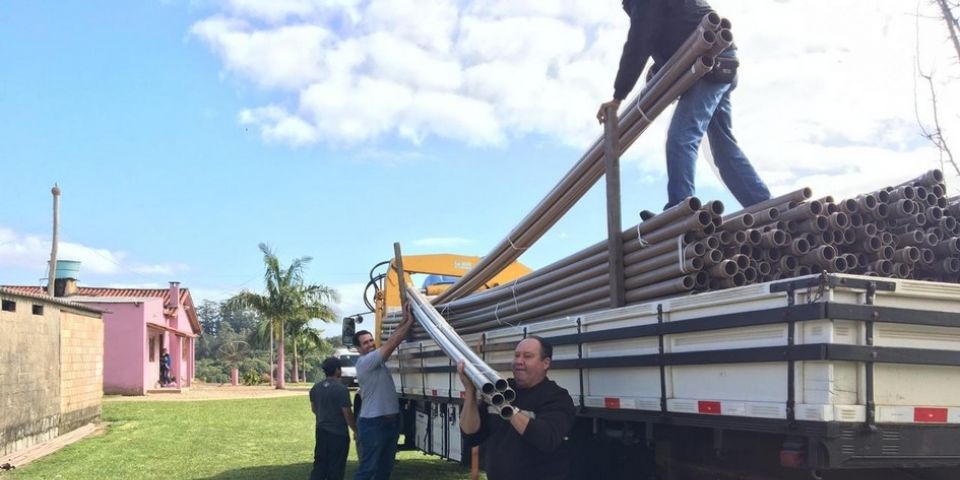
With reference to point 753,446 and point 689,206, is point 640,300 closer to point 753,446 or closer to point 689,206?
point 689,206

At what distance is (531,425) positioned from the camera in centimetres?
409

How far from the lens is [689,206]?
429cm

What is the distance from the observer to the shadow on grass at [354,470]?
35.2 feet

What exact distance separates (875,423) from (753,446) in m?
0.66

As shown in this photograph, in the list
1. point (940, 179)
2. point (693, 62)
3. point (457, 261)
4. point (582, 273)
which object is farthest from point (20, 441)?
point (940, 179)

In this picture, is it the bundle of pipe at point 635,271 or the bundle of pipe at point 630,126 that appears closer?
the bundle of pipe at point 635,271

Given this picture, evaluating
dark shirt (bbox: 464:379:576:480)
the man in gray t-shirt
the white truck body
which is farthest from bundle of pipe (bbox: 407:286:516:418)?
the man in gray t-shirt

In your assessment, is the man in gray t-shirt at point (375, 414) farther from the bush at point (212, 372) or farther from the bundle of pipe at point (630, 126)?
the bush at point (212, 372)

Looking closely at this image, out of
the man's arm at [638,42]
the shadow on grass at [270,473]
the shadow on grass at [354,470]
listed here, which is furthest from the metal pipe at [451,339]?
the shadow on grass at [270,473]

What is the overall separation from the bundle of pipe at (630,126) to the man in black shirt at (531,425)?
Answer: 1.85 m

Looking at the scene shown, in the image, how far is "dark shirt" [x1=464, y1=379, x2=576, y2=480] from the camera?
13.5ft

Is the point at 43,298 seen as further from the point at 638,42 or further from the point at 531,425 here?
the point at 531,425

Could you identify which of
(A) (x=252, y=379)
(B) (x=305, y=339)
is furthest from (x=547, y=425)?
(A) (x=252, y=379)

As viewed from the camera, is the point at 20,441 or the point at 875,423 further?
the point at 20,441
